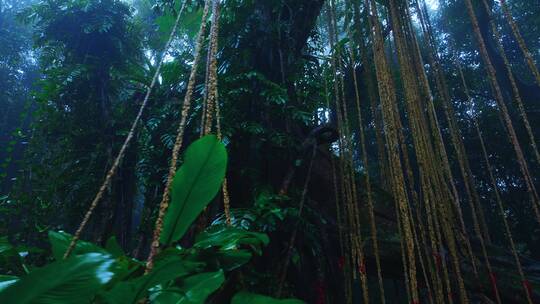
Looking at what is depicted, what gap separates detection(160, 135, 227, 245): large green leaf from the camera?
747mm

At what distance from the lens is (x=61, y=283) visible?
501 millimetres

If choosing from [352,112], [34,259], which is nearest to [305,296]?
[34,259]

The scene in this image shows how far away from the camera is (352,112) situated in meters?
3.48

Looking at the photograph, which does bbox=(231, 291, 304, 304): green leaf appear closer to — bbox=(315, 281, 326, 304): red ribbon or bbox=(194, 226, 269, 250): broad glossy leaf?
bbox=(194, 226, 269, 250): broad glossy leaf

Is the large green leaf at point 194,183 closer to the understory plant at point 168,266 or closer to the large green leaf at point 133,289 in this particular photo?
the understory plant at point 168,266

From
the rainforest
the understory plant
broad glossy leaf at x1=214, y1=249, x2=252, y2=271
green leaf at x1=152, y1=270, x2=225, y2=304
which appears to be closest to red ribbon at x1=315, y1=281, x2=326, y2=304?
the rainforest

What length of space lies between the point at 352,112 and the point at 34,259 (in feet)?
9.22

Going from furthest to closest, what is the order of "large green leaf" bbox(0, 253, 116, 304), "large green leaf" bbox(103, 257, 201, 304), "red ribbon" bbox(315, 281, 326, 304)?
"red ribbon" bbox(315, 281, 326, 304), "large green leaf" bbox(103, 257, 201, 304), "large green leaf" bbox(0, 253, 116, 304)

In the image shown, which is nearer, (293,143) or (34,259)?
(293,143)

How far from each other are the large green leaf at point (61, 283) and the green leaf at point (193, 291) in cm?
15

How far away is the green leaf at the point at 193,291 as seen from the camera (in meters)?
0.64

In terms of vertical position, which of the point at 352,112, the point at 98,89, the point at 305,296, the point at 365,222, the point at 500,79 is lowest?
the point at 305,296

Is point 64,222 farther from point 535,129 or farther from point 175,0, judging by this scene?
point 535,129

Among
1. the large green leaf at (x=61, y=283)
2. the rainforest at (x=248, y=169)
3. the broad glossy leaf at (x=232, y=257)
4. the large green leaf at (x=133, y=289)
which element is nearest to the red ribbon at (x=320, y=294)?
the rainforest at (x=248, y=169)
